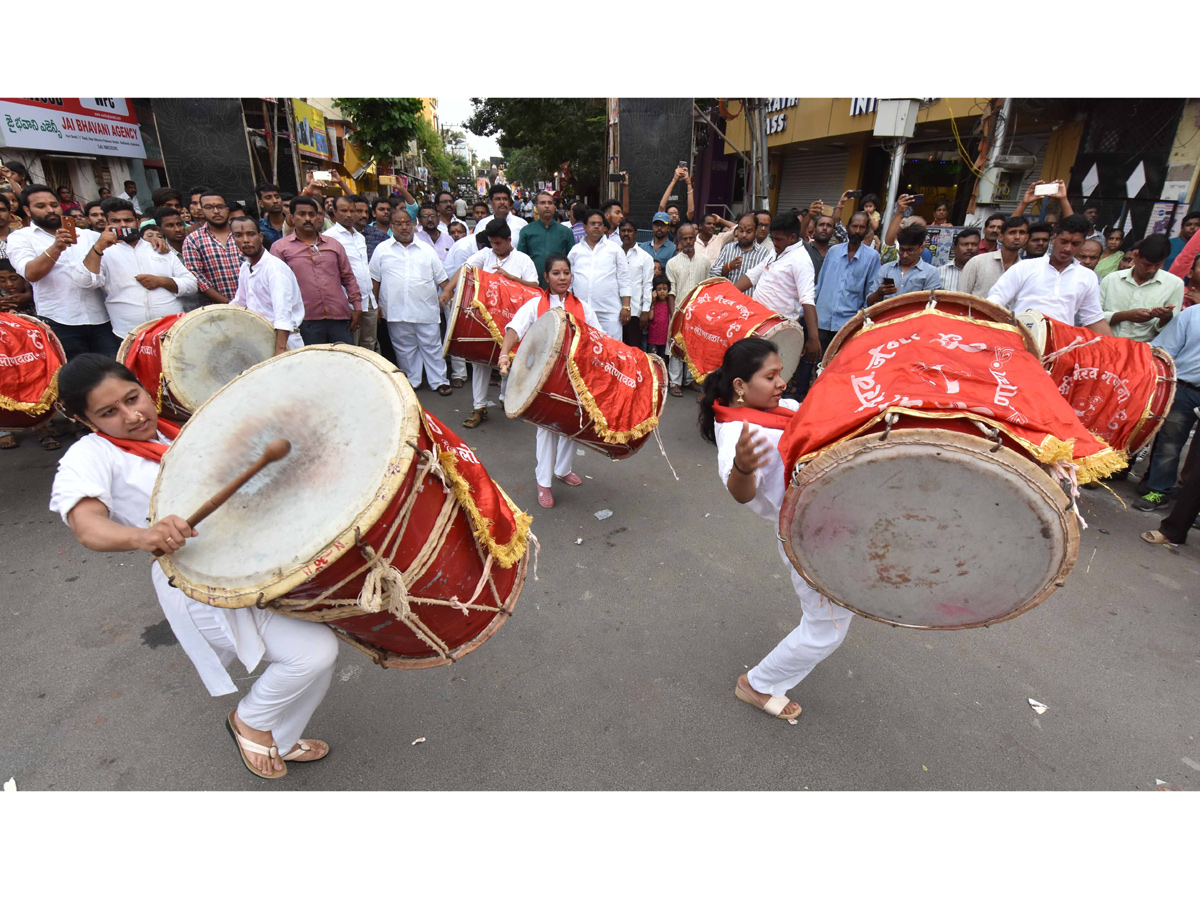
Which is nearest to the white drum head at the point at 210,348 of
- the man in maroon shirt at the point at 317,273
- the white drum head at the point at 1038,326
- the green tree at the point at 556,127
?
the man in maroon shirt at the point at 317,273

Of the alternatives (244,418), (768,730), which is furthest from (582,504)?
(244,418)

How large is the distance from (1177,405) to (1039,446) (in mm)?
3970

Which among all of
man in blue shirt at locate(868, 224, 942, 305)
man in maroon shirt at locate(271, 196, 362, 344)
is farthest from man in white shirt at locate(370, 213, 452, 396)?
man in blue shirt at locate(868, 224, 942, 305)

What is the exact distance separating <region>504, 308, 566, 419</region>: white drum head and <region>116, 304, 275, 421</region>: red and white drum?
5.42ft

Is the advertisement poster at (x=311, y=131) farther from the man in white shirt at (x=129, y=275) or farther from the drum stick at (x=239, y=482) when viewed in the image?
the drum stick at (x=239, y=482)

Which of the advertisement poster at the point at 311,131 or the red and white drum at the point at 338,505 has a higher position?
the advertisement poster at the point at 311,131

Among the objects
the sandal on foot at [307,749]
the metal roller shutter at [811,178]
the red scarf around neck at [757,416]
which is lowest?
the sandal on foot at [307,749]

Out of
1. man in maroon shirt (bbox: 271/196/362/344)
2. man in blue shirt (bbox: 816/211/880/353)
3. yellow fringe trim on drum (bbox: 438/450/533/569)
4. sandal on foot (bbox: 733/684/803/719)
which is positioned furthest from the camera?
man in blue shirt (bbox: 816/211/880/353)

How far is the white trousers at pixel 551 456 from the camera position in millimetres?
4113

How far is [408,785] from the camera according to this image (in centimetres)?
218

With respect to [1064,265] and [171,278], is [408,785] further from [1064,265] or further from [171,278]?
[1064,265]

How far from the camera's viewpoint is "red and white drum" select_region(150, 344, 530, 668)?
153 centimetres

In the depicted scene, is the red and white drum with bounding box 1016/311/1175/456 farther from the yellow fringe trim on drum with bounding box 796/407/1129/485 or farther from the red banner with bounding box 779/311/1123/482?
the yellow fringe trim on drum with bounding box 796/407/1129/485

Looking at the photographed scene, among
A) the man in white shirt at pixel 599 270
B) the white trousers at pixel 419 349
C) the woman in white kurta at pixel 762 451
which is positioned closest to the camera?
the woman in white kurta at pixel 762 451
